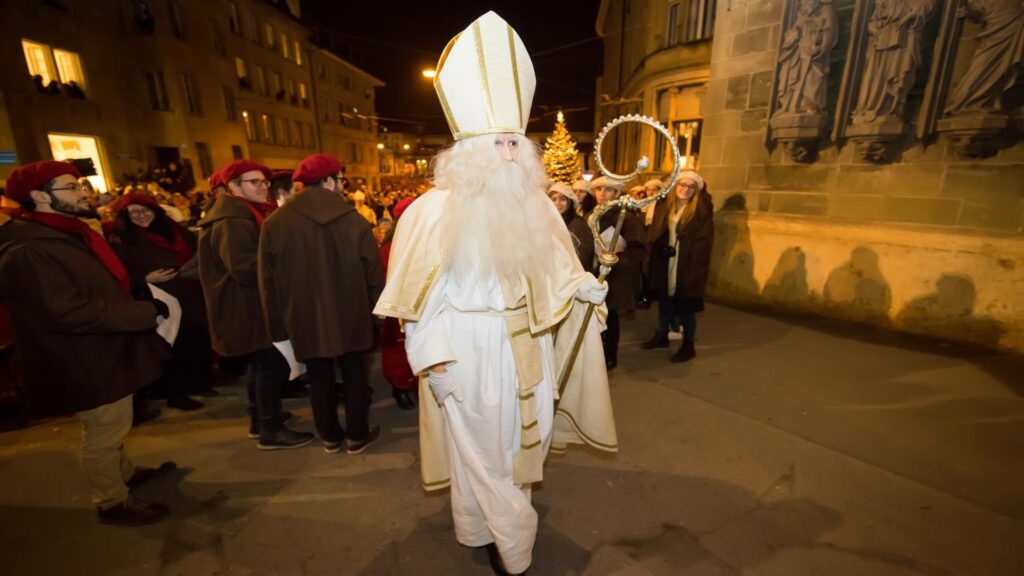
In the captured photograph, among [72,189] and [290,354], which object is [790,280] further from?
[72,189]

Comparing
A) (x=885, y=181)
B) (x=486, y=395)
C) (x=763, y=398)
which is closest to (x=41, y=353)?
(x=486, y=395)

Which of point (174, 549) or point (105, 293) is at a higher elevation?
point (105, 293)

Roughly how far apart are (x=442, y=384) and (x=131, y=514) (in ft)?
7.58

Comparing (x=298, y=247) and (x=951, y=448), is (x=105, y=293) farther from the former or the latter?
(x=951, y=448)

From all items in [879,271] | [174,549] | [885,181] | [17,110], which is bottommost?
[174,549]

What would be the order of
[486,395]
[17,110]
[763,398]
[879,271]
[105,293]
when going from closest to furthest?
[486,395], [105,293], [763,398], [879,271], [17,110]

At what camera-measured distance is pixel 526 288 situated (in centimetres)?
201

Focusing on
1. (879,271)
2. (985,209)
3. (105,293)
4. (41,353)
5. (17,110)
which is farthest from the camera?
(17,110)

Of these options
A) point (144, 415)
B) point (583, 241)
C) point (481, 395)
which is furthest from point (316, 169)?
point (144, 415)

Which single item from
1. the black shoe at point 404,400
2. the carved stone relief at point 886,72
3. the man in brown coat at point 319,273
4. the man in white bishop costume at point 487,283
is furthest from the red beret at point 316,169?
the carved stone relief at point 886,72

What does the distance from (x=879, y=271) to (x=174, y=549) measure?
288 inches

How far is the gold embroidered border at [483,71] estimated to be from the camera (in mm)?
1940

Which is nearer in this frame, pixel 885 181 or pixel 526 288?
pixel 526 288

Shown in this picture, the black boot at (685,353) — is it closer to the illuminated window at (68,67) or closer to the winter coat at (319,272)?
the winter coat at (319,272)
